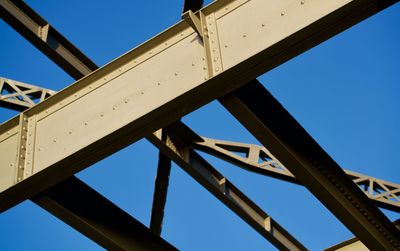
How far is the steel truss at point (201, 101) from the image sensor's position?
6.12m

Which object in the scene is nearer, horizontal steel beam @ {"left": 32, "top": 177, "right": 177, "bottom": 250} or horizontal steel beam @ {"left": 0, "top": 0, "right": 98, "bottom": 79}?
horizontal steel beam @ {"left": 32, "top": 177, "right": 177, "bottom": 250}

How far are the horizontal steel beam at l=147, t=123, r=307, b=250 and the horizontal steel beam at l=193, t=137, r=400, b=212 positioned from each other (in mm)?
243

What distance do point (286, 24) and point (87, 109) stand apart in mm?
2327

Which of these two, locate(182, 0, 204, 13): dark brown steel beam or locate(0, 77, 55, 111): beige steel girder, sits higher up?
locate(0, 77, 55, 111): beige steel girder

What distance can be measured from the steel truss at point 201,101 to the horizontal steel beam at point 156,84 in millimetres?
10

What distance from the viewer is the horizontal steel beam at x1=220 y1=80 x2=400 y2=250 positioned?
6.73 meters

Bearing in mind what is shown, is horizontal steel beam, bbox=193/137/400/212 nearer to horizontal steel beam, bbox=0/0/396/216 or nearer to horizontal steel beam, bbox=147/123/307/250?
horizontal steel beam, bbox=147/123/307/250

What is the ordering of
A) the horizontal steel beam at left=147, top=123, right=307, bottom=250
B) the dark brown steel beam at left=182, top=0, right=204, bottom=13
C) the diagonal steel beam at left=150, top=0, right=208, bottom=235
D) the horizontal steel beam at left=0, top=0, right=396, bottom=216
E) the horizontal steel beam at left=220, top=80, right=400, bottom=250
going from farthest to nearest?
the diagonal steel beam at left=150, top=0, right=208, bottom=235
the horizontal steel beam at left=147, top=123, right=307, bottom=250
the dark brown steel beam at left=182, top=0, right=204, bottom=13
the horizontal steel beam at left=220, top=80, right=400, bottom=250
the horizontal steel beam at left=0, top=0, right=396, bottom=216

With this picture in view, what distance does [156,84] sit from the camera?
679 cm

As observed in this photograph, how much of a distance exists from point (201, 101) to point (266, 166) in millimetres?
3404

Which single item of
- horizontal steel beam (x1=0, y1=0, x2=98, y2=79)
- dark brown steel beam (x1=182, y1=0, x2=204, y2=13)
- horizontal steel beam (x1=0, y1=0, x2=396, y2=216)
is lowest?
horizontal steel beam (x1=0, y1=0, x2=396, y2=216)

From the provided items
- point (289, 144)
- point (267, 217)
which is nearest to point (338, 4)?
point (289, 144)

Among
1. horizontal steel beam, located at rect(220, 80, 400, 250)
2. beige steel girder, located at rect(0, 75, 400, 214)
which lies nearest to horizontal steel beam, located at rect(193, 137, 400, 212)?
beige steel girder, located at rect(0, 75, 400, 214)

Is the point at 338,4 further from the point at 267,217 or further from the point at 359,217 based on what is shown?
the point at 267,217
